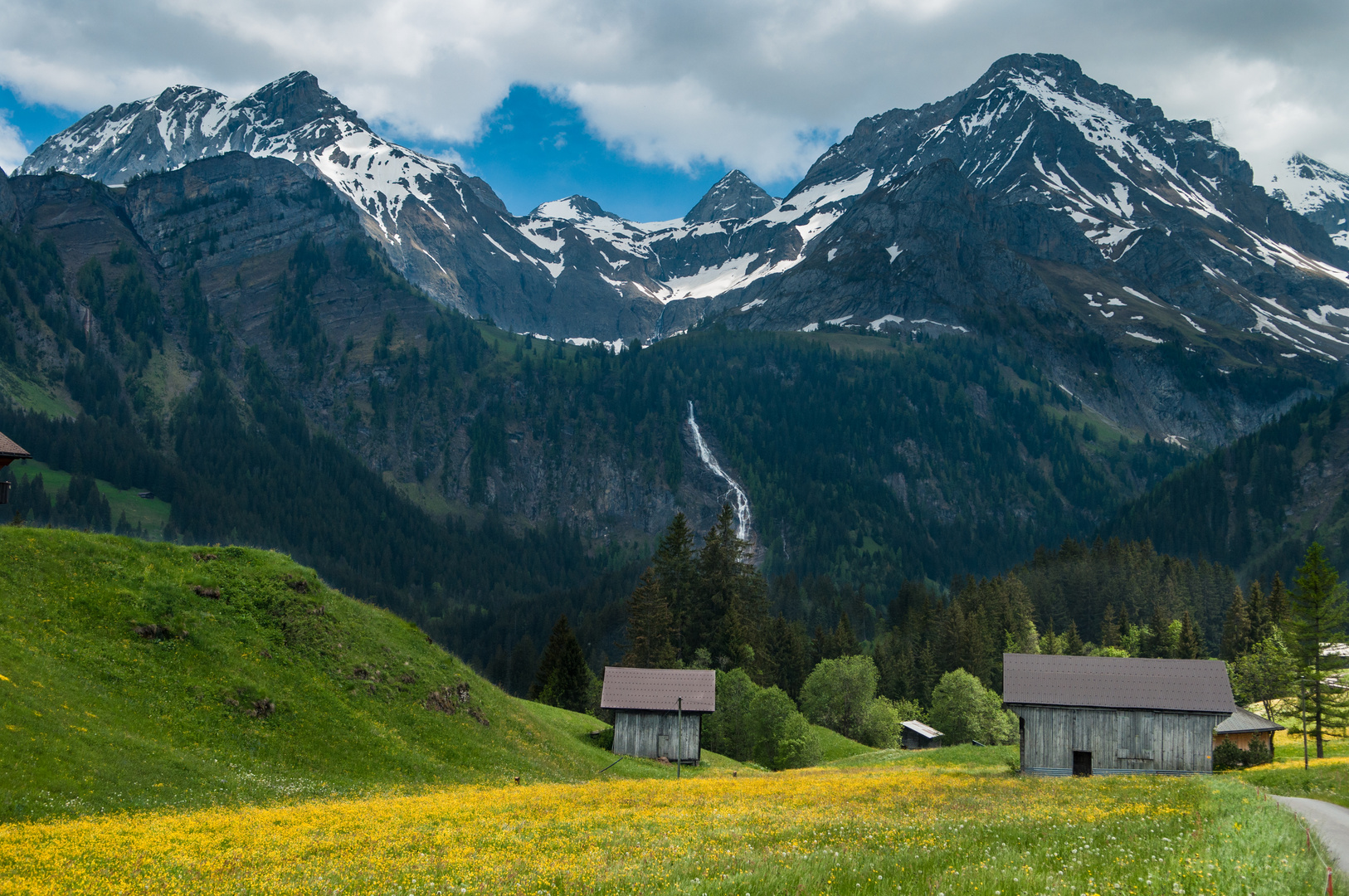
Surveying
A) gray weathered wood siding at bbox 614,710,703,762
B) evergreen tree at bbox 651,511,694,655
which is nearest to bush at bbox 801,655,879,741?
evergreen tree at bbox 651,511,694,655

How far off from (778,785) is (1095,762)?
2431 centimetres

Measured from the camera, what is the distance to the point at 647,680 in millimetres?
65562

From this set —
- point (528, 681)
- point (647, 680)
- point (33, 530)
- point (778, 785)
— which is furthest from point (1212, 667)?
point (528, 681)

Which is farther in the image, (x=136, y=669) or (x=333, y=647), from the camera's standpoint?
(x=333, y=647)

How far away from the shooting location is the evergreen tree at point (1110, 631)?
392 ft

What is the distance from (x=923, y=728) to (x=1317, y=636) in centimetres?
3946

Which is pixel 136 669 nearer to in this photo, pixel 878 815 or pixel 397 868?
pixel 397 868

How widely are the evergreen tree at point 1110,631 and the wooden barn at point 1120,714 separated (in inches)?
2623

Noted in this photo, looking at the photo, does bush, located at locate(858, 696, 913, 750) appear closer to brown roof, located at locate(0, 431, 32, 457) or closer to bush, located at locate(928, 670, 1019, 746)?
bush, located at locate(928, 670, 1019, 746)

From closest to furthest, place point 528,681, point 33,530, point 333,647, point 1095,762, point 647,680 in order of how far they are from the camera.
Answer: point 33,530, point 333,647, point 1095,762, point 647,680, point 528,681

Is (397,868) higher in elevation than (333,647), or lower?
lower

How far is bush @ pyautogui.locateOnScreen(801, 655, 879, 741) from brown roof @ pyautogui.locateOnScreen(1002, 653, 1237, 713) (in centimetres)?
3964

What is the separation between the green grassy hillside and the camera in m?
28.9

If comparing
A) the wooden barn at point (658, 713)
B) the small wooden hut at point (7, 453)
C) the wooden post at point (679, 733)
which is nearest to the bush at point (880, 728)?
the wooden barn at point (658, 713)
